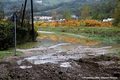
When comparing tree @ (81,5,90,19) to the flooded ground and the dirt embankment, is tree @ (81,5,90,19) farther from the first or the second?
the dirt embankment

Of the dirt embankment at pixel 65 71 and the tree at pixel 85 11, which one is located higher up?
the dirt embankment at pixel 65 71

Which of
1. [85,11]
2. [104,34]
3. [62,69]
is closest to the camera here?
[62,69]

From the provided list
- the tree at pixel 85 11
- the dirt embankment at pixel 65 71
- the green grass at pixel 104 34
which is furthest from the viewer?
the tree at pixel 85 11

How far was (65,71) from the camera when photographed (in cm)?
1548

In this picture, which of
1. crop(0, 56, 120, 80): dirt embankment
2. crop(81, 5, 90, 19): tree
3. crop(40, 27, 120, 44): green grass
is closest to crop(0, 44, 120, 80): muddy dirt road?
crop(0, 56, 120, 80): dirt embankment

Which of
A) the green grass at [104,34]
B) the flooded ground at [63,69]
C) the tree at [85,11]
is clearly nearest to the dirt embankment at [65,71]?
the flooded ground at [63,69]

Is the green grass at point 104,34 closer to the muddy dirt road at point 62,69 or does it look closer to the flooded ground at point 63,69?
the flooded ground at point 63,69

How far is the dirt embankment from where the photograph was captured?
14109 millimetres

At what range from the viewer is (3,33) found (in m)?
24.6

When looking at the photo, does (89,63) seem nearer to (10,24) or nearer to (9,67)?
(9,67)

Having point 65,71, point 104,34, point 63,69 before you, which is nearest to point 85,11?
point 104,34

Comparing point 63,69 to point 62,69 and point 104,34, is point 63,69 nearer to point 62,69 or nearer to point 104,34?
point 62,69

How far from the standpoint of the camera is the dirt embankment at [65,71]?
1411 centimetres

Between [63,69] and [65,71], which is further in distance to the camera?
[63,69]
